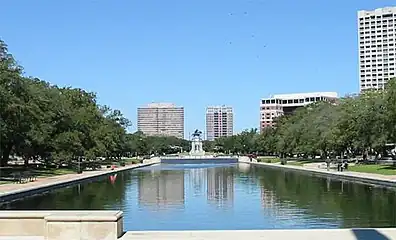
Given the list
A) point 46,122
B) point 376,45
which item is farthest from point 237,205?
point 376,45

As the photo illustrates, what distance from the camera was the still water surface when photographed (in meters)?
22.2

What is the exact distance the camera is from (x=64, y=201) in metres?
31.2

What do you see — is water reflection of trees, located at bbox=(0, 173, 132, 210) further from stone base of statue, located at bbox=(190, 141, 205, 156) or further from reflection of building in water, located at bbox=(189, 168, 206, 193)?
stone base of statue, located at bbox=(190, 141, 205, 156)

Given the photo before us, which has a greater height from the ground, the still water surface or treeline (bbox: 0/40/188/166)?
treeline (bbox: 0/40/188/166)

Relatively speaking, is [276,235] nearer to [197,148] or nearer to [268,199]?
[268,199]

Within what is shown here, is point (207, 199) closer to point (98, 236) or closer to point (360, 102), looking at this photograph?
point (98, 236)

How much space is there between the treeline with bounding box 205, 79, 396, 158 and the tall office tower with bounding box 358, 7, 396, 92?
2348 inches

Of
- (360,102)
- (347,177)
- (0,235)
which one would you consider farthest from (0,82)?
(360,102)

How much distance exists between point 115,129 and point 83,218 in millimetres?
82312

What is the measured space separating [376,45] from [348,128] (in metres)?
110

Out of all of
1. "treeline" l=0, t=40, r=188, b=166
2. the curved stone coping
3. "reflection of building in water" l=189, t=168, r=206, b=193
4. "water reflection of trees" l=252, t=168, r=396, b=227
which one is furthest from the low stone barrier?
"treeline" l=0, t=40, r=188, b=166

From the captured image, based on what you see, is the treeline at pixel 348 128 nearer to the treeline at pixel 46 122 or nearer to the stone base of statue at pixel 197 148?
the treeline at pixel 46 122

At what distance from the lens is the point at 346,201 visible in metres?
30.4

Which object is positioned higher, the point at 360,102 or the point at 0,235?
the point at 360,102
